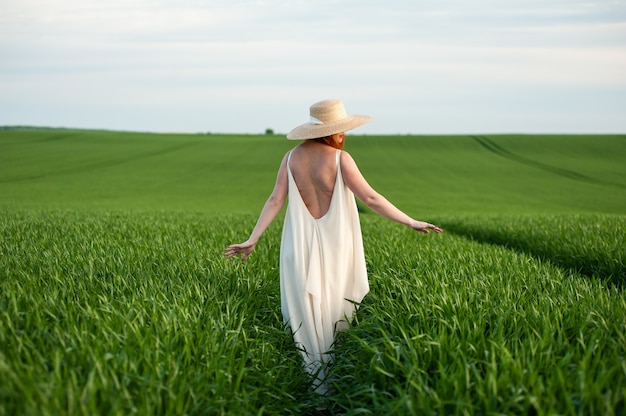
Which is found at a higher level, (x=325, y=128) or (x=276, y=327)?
(x=325, y=128)

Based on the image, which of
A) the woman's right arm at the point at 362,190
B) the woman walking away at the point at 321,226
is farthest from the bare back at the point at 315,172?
the woman's right arm at the point at 362,190

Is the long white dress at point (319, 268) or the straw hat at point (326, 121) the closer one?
the straw hat at point (326, 121)

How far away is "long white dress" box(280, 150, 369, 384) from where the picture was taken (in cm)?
508

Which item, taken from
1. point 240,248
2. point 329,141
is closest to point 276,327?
point 240,248

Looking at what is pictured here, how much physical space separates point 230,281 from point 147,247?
268 cm

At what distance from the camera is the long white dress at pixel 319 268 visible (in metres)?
5.08

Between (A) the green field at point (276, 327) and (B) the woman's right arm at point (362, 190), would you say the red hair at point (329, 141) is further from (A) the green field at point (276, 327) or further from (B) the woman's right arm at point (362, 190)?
(A) the green field at point (276, 327)

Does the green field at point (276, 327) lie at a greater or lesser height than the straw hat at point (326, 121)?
lesser

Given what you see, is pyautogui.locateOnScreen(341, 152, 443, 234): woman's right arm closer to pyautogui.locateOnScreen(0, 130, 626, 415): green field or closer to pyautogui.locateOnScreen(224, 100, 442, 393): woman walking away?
pyautogui.locateOnScreen(224, 100, 442, 393): woman walking away

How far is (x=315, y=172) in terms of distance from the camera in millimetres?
4984

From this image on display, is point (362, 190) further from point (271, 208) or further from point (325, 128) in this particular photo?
point (271, 208)

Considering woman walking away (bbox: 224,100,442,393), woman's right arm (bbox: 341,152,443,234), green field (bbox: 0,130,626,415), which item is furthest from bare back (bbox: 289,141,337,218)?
green field (bbox: 0,130,626,415)

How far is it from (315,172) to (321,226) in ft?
1.66

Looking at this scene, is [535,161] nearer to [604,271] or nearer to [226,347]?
[604,271]
